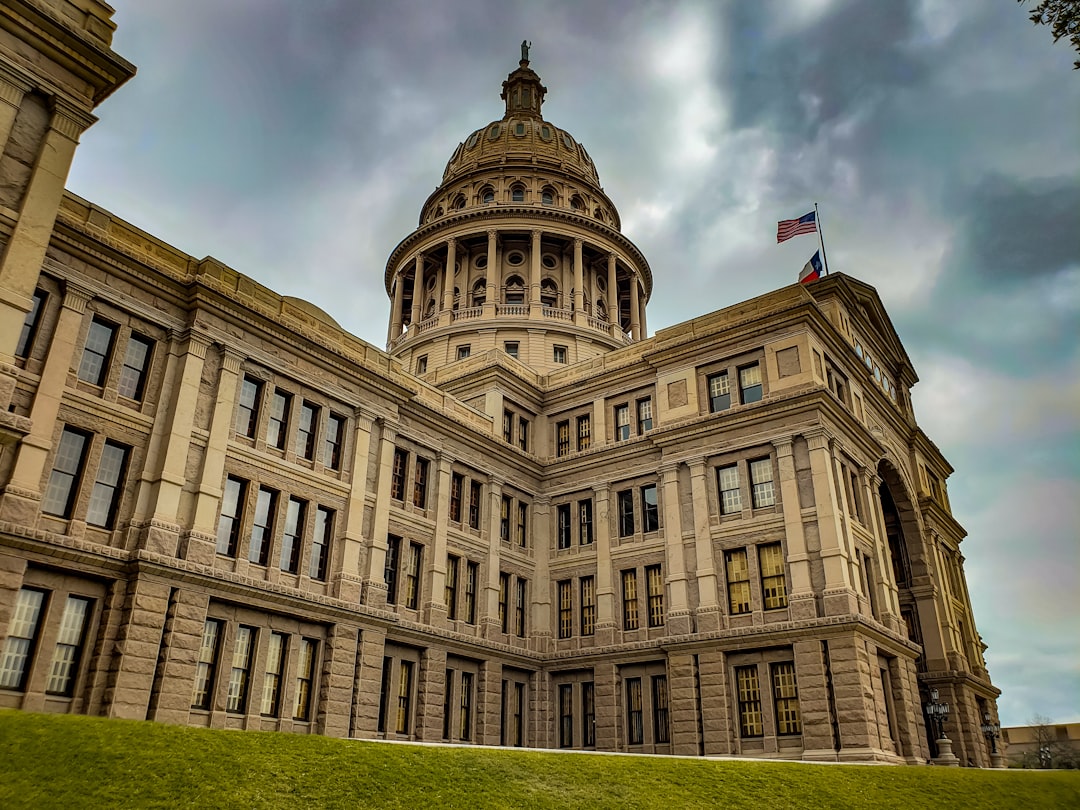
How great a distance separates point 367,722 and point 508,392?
19.5m

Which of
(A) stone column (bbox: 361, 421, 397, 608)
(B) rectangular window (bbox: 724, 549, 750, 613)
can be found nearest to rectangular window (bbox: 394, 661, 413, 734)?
(A) stone column (bbox: 361, 421, 397, 608)

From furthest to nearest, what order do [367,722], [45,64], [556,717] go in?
[556,717]
[367,722]
[45,64]

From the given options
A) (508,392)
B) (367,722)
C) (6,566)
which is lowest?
(367,722)

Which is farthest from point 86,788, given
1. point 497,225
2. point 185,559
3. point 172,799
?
point 497,225

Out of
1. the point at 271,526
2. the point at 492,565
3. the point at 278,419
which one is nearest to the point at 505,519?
the point at 492,565

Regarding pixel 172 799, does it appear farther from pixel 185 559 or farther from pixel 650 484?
pixel 650 484

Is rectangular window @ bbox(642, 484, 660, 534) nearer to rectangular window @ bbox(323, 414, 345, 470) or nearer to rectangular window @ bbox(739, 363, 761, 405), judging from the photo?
rectangular window @ bbox(739, 363, 761, 405)

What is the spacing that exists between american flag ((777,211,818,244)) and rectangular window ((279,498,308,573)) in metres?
26.0

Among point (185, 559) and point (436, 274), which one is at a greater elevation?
point (436, 274)

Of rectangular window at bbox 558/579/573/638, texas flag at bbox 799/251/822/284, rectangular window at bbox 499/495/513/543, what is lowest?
rectangular window at bbox 558/579/573/638

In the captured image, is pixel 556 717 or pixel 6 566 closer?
pixel 6 566

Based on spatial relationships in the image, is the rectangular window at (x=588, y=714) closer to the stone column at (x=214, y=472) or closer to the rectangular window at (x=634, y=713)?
the rectangular window at (x=634, y=713)

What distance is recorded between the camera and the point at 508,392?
44.3 meters

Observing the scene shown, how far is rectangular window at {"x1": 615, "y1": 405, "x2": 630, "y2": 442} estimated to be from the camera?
42.3 meters
